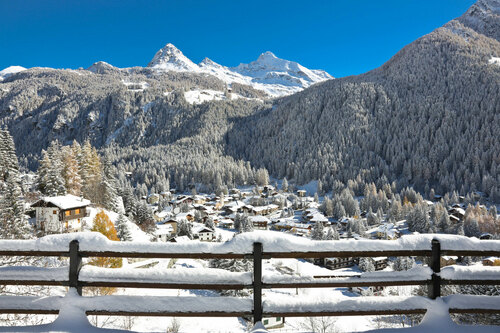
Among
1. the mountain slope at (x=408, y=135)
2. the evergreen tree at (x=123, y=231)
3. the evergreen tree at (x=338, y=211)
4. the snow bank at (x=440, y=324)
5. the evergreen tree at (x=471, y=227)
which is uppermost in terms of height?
the mountain slope at (x=408, y=135)

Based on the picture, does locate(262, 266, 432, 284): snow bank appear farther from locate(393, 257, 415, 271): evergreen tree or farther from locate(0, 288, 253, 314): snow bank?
locate(393, 257, 415, 271): evergreen tree

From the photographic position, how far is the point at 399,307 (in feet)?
16.0

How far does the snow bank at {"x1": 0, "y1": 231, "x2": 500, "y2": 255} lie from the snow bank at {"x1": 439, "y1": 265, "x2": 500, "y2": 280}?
359 millimetres

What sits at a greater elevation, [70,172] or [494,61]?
[494,61]

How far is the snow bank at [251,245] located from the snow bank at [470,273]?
359 mm

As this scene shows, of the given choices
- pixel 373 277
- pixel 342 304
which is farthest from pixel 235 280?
pixel 373 277

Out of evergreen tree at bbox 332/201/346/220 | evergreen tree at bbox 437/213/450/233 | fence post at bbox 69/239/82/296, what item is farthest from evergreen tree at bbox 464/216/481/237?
fence post at bbox 69/239/82/296

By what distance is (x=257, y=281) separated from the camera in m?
4.63

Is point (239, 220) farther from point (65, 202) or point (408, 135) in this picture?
point (408, 135)

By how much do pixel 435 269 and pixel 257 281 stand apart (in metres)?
3.07

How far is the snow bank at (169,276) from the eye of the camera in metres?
4.73

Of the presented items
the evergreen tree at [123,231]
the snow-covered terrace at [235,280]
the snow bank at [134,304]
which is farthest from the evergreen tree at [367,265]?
the snow bank at [134,304]

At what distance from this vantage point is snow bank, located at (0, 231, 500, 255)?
4.67 metres

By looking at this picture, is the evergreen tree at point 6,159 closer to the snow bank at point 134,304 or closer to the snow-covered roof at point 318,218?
the snow bank at point 134,304
